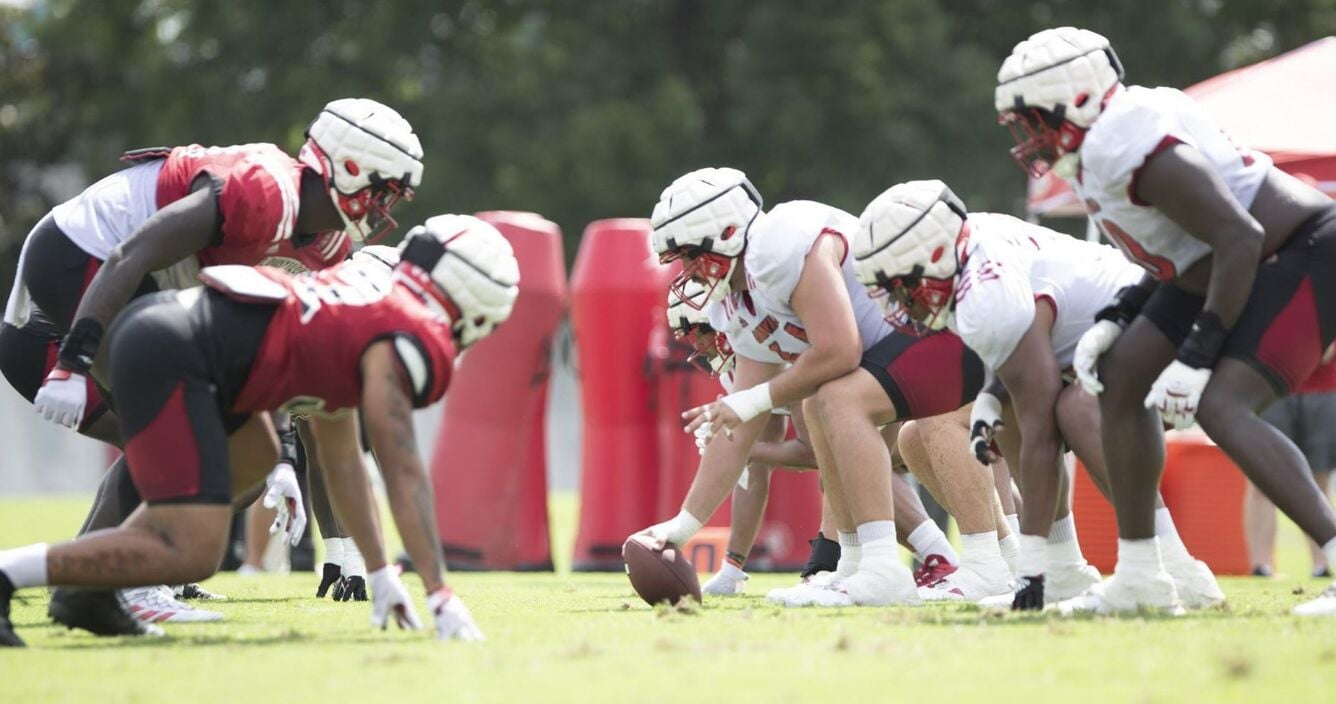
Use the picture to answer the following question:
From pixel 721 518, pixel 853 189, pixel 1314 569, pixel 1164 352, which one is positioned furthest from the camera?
pixel 853 189

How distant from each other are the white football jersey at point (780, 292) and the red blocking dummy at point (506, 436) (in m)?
5.48

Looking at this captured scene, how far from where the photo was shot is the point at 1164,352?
573cm

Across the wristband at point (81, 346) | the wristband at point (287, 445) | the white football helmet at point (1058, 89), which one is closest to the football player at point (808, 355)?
the white football helmet at point (1058, 89)

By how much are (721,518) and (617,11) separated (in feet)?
55.0

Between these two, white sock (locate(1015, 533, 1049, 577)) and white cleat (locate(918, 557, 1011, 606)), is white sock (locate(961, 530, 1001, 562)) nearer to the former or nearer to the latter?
white cleat (locate(918, 557, 1011, 606))

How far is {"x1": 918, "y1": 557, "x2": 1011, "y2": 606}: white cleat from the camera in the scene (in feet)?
23.5

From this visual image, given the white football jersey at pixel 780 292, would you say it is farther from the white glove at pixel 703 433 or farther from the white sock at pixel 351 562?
the white sock at pixel 351 562

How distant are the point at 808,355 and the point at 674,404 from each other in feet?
20.9

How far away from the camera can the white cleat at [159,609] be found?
6.24 metres

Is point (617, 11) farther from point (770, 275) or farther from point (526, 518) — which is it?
point (770, 275)

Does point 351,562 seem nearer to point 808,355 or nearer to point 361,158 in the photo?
point 361,158

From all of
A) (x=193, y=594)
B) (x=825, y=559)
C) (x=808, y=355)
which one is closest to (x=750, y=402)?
(x=808, y=355)

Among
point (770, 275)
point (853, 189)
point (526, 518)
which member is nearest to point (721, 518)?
point (526, 518)

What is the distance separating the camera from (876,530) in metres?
6.50
